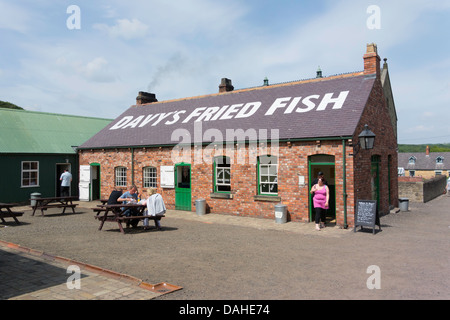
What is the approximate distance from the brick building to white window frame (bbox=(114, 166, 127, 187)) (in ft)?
0.18

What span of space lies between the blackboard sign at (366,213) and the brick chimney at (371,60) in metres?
6.22

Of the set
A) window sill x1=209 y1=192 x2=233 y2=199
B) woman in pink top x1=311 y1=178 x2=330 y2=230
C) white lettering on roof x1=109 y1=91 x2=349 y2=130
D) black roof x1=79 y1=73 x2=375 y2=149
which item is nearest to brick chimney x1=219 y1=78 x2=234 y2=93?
black roof x1=79 y1=73 x2=375 y2=149

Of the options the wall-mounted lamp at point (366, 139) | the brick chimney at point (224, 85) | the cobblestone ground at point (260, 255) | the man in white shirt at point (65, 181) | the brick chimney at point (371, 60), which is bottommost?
the cobblestone ground at point (260, 255)

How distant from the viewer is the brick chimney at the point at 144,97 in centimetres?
2408

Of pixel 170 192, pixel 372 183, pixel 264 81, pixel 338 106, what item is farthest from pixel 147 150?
pixel 264 81

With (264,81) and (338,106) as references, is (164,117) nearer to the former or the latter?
(338,106)

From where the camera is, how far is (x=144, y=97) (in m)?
24.2

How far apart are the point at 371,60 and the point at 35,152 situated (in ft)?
57.9

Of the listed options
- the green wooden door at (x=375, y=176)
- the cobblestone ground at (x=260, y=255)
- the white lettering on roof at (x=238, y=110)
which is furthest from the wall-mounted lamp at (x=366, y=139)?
the cobblestone ground at (x=260, y=255)

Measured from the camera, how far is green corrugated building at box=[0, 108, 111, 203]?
18828 millimetres

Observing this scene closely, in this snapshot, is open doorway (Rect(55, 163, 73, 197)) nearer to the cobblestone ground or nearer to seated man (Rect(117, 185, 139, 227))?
the cobblestone ground

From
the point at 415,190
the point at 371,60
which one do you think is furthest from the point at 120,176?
the point at 415,190

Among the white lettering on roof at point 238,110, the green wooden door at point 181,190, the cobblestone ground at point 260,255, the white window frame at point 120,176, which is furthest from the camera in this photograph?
the white window frame at point 120,176

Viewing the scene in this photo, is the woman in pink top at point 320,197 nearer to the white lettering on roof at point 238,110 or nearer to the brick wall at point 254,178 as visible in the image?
the brick wall at point 254,178
